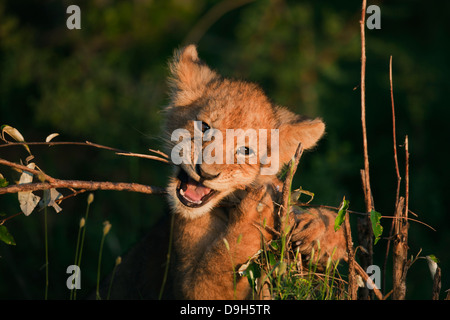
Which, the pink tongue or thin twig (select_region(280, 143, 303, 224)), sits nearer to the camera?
thin twig (select_region(280, 143, 303, 224))

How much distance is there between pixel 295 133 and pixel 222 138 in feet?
1.57

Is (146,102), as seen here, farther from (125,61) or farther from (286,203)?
(286,203)

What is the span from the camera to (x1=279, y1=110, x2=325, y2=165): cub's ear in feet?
12.0

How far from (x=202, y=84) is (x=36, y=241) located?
2871 mm

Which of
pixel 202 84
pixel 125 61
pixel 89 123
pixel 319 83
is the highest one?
pixel 125 61

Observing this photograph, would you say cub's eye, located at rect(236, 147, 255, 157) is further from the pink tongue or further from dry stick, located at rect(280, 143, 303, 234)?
dry stick, located at rect(280, 143, 303, 234)

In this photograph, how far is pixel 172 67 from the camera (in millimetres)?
4379

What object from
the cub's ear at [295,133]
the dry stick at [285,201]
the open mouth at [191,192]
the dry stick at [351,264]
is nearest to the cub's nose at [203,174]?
the open mouth at [191,192]

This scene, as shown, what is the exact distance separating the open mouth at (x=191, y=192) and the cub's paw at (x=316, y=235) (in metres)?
0.52

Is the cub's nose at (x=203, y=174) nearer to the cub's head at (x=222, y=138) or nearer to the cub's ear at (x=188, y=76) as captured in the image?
the cub's head at (x=222, y=138)

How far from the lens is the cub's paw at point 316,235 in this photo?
3.30 meters

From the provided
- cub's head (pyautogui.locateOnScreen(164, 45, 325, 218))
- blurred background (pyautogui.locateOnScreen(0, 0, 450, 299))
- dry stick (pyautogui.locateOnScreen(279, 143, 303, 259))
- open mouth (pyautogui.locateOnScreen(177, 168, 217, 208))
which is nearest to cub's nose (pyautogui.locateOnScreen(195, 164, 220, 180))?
cub's head (pyautogui.locateOnScreen(164, 45, 325, 218))

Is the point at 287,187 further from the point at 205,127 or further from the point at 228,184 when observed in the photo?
the point at 205,127
